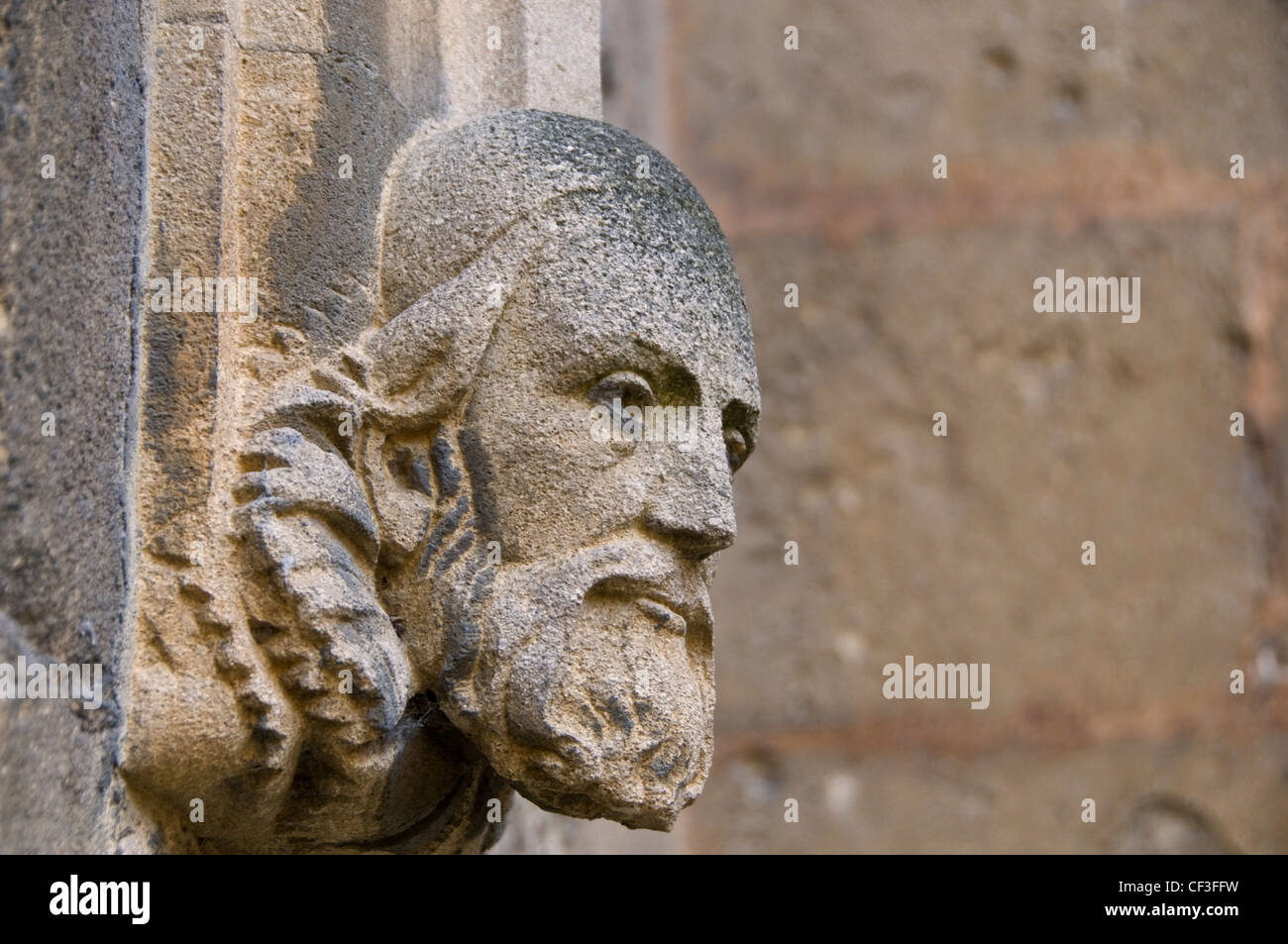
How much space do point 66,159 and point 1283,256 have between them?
2182 millimetres

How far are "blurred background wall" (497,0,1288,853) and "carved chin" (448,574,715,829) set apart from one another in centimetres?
137

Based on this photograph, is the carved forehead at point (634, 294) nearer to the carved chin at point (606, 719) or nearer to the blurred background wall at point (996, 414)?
the carved chin at point (606, 719)

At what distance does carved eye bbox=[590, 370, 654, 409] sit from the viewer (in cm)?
118

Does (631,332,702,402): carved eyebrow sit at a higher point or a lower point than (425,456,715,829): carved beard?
higher

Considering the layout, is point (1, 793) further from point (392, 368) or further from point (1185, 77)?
point (1185, 77)

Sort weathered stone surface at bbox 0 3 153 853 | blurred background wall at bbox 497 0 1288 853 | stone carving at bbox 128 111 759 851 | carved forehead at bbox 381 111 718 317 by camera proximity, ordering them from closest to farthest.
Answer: weathered stone surface at bbox 0 3 153 853, stone carving at bbox 128 111 759 851, carved forehead at bbox 381 111 718 317, blurred background wall at bbox 497 0 1288 853

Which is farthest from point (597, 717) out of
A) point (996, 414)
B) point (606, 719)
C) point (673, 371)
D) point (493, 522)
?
point (996, 414)

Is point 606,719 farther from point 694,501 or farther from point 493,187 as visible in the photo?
point 493,187

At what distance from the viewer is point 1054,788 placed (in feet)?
8.29

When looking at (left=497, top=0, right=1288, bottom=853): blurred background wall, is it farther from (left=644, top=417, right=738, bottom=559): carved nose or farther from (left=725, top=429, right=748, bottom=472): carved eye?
(left=644, top=417, right=738, bottom=559): carved nose

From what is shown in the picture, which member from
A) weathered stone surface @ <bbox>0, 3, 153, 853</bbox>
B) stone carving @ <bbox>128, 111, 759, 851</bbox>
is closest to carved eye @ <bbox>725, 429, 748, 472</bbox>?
stone carving @ <bbox>128, 111, 759, 851</bbox>

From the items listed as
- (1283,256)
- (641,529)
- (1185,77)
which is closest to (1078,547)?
(1283,256)

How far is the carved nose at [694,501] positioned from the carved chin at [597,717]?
62mm

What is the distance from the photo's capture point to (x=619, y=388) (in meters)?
1.19
